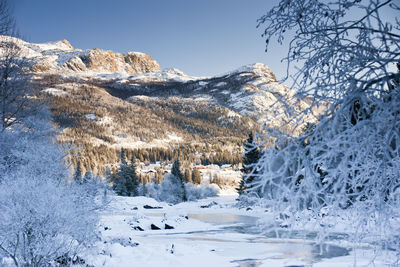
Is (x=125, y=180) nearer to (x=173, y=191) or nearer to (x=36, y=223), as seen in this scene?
(x=173, y=191)

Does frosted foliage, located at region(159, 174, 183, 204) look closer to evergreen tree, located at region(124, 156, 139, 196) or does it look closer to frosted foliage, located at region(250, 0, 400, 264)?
evergreen tree, located at region(124, 156, 139, 196)

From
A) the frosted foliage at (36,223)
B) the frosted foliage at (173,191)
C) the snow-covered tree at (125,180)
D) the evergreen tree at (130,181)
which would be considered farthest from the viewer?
the frosted foliage at (173,191)

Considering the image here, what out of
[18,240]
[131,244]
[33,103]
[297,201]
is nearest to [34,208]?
[18,240]

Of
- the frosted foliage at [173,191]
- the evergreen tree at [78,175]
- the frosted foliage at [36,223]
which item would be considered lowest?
the frosted foliage at [173,191]

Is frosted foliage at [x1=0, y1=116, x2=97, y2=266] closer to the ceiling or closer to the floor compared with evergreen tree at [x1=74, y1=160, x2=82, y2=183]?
closer to the floor

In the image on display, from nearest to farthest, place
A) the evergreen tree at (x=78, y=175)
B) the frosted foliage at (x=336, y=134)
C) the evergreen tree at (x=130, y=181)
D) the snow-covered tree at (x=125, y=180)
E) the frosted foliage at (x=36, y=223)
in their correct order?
1. the frosted foliage at (x=336, y=134)
2. the frosted foliage at (x=36, y=223)
3. the evergreen tree at (x=78, y=175)
4. the snow-covered tree at (x=125, y=180)
5. the evergreen tree at (x=130, y=181)

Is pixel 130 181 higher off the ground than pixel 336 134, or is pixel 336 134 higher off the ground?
pixel 336 134

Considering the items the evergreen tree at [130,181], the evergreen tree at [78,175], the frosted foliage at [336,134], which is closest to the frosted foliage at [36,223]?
the evergreen tree at [78,175]

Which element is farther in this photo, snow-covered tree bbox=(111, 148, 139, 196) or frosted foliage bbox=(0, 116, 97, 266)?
snow-covered tree bbox=(111, 148, 139, 196)

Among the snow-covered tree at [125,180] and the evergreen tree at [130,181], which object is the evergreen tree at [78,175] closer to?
the snow-covered tree at [125,180]

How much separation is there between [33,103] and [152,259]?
Result: 24.9 ft

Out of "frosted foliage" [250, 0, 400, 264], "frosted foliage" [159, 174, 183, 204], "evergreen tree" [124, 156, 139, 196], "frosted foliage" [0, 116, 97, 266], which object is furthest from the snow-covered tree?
"frosted foliage" [250, 0, 400, 264]

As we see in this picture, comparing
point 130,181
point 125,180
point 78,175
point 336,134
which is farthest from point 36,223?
point 130,181

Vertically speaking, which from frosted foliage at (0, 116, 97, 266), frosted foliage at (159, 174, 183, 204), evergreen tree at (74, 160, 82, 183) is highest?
evergreen tree at (74, 160, 82, 183)
